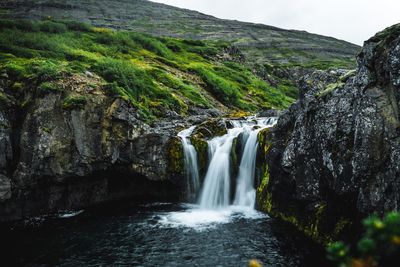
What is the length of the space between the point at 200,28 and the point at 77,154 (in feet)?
488

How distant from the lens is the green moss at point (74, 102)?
86.9 feet

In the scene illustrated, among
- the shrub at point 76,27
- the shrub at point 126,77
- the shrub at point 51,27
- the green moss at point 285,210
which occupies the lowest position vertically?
the green moss at point 285,210

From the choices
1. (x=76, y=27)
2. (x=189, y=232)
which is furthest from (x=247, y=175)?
(x=76, y=27)

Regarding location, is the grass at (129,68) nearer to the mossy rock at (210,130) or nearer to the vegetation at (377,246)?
the mossy rock at (210,130)

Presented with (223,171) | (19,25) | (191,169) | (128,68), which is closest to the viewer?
(223,171)

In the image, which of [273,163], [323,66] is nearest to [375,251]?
[273,163]

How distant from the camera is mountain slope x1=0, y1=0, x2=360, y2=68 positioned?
133 metres

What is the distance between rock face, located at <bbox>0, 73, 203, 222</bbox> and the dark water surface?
260cm

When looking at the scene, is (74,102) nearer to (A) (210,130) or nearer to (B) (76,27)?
(A) (210,130)

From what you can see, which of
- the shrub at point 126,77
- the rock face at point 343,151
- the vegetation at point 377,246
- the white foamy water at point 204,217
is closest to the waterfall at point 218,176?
the white foamy water at point 204,217

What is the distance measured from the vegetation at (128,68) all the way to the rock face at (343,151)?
15273mm

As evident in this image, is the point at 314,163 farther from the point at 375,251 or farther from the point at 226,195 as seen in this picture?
the point at 375,251

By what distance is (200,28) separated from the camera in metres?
165

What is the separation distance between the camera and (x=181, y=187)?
29172mm
